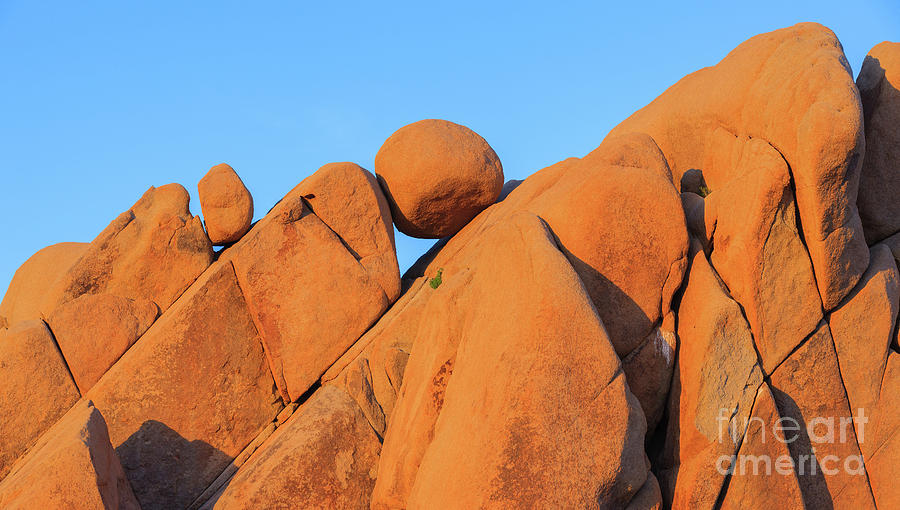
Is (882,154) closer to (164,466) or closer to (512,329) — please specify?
(512,329)

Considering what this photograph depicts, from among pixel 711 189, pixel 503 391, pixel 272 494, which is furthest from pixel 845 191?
pixel 272 494

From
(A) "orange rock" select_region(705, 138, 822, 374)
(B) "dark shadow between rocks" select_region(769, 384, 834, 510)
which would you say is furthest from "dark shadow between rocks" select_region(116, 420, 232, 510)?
(B) "dark shadow between rocks" select_region(769, 384, 834, 510)

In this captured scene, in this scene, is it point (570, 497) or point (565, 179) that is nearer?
point (570, 497)

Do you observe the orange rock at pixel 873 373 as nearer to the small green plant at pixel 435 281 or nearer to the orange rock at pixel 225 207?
the small green plant at pixel 435 281

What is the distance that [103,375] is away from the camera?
13406 millimetres

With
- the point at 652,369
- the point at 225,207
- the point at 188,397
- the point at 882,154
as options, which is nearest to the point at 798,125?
the point at 882,154

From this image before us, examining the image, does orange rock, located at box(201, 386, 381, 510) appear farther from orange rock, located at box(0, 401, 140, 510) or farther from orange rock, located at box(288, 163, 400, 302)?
orange rock, located at box(288, 163, 400, 302)

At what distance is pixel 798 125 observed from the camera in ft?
39.7

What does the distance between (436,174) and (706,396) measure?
6627 mm

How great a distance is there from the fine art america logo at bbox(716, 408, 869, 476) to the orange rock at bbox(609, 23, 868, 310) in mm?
1812

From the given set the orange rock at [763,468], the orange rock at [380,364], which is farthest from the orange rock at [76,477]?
the orange rock at [763,468]

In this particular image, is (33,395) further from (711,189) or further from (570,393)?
(711,189)

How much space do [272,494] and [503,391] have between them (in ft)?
13.2

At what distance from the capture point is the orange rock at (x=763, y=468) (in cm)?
1052
